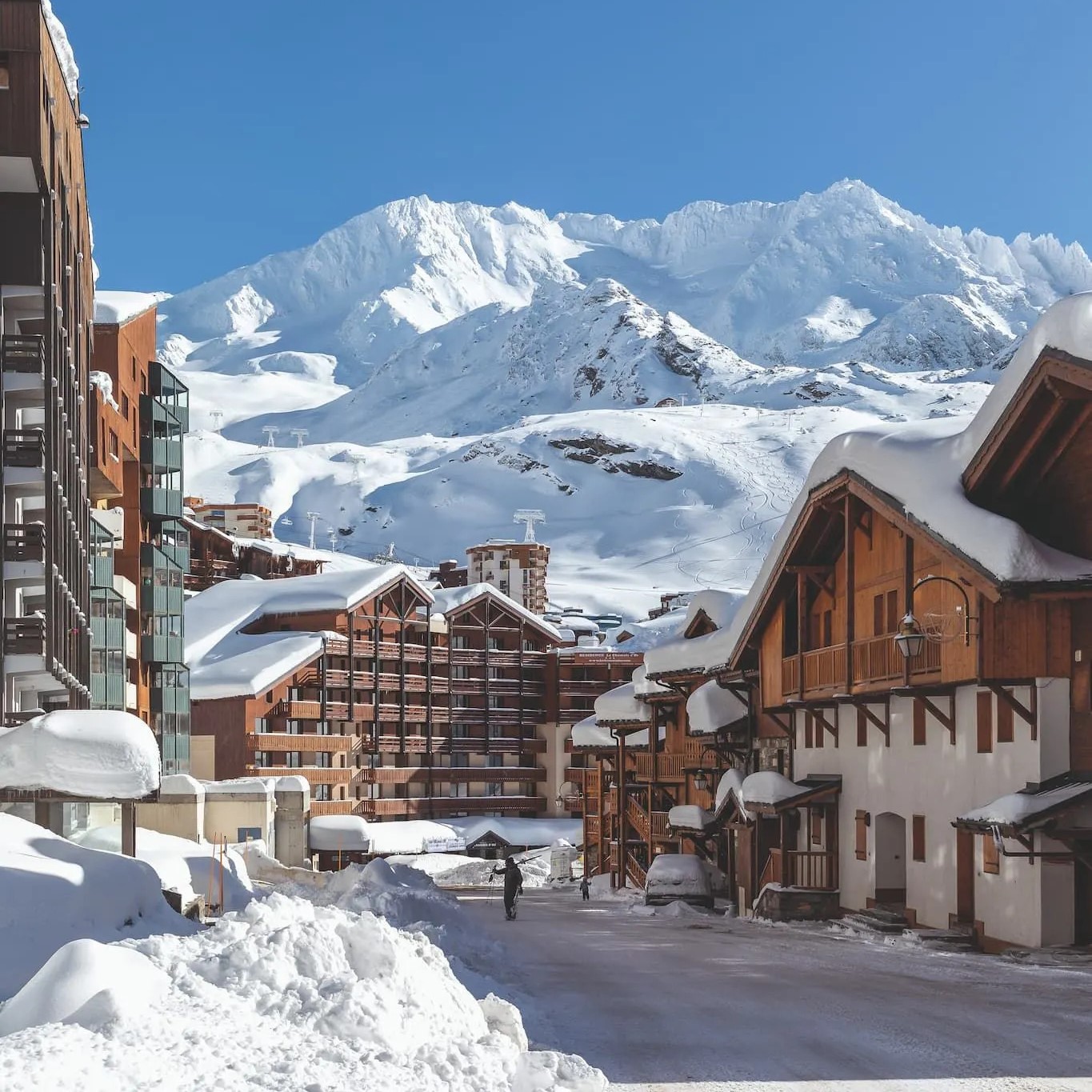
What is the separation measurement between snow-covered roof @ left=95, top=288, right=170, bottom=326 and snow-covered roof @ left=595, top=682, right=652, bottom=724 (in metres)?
20.0

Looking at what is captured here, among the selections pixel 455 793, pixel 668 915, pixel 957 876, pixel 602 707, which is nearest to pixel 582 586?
pixel 455 793

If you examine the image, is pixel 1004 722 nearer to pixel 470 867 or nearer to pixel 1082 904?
pixel 1082 904

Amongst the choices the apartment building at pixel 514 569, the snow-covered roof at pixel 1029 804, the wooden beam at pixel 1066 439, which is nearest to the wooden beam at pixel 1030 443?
the wooden beam at pixel 1066 439

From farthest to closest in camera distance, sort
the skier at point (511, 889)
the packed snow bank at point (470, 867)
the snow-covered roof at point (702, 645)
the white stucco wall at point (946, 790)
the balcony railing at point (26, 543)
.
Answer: the packed snow bank at point (470, 867)
the snow-covered roof at point (702, 645)
the skier at point (511, 889)
the balcony railing at point (26, 543)
the white stucco wall at point (946, 790)

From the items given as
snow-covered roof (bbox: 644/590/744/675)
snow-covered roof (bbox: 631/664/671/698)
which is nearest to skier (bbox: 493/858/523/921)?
snow-covered roof (bbox: 644/590/744/675)

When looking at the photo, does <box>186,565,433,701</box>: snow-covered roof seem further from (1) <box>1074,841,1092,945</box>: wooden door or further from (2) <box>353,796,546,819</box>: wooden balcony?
(1) <box>1074,841,1092,945</box>: wooden door

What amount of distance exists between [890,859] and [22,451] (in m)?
18.0

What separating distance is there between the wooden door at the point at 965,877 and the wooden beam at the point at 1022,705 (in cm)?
317

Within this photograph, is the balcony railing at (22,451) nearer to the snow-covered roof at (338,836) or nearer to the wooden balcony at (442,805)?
the snow-covered roof at (338,836)

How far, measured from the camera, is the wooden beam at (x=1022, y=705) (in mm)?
22969

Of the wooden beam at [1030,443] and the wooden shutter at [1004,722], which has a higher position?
the wooden beam at [1030,443]

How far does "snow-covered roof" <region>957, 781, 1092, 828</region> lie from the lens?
21.4 m

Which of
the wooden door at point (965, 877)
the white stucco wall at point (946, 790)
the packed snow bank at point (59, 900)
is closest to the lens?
the packed snow bank at point (59, 900)

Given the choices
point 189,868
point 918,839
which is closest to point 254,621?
point 189,868
